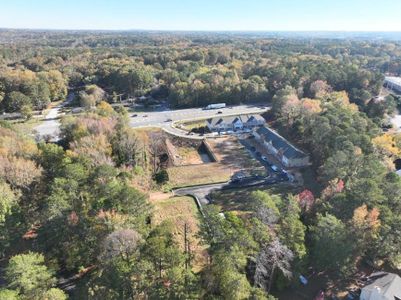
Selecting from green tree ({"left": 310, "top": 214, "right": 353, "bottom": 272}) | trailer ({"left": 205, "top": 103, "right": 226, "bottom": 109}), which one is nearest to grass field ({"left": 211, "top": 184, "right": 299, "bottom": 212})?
green tree ({"left": 310, "top": 214, "right": 353, "bottom": 272})

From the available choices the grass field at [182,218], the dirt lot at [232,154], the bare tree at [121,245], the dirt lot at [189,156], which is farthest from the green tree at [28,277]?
the dirt lot at [232,154]

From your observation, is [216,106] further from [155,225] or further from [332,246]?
[332,246]

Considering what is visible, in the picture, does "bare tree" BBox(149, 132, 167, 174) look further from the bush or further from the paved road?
the paved road

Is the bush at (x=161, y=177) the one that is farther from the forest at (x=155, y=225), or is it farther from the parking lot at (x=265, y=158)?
the parking lot at (x=265, y=158)

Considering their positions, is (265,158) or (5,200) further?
(265,158)

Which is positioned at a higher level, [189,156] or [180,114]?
[180,114]

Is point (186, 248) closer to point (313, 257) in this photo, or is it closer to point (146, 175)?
point (313, 257)

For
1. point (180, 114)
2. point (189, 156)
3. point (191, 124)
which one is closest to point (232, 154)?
point (189, 156)
